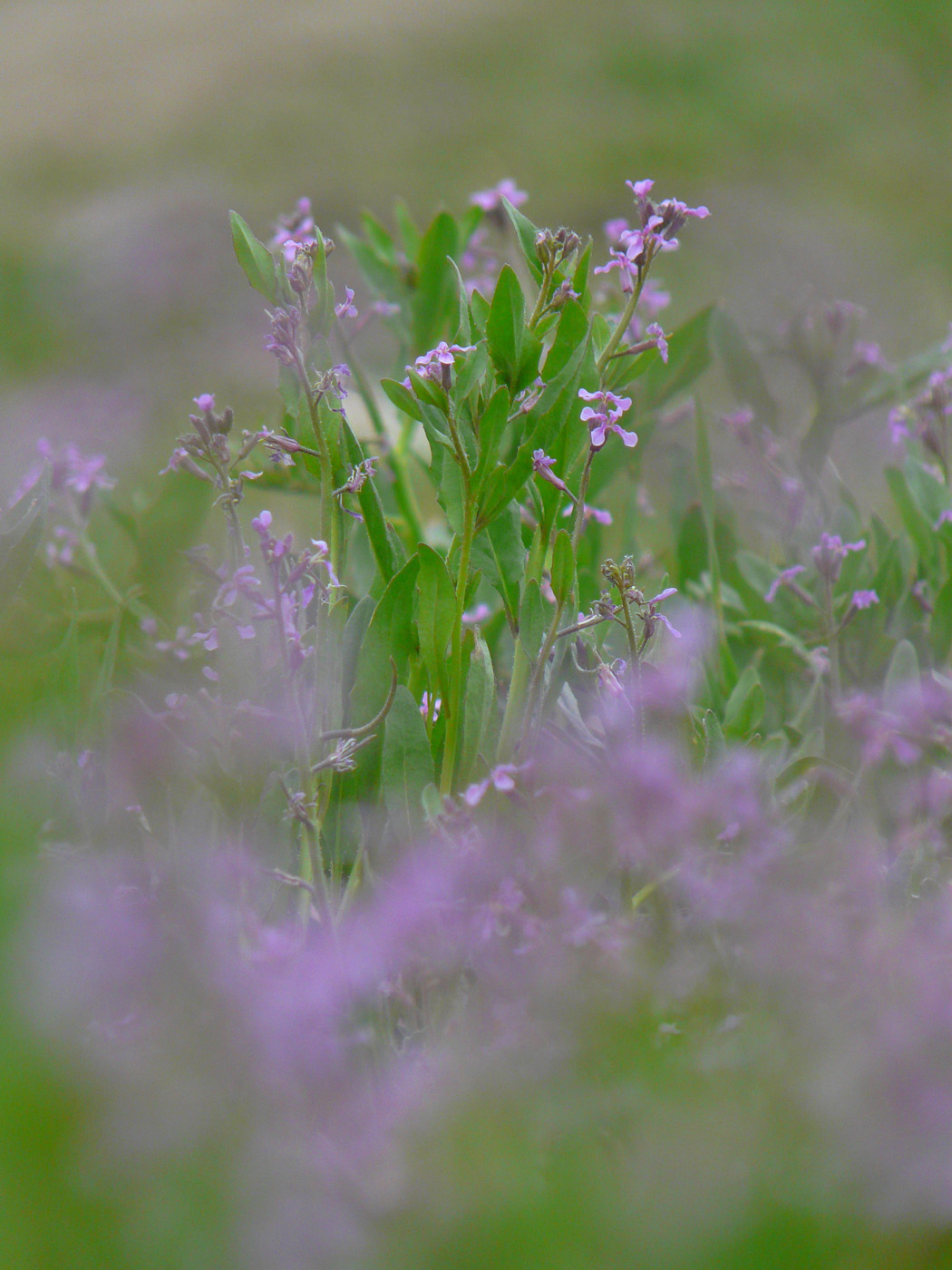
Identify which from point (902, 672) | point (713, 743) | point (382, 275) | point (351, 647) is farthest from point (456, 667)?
point (382, 275)

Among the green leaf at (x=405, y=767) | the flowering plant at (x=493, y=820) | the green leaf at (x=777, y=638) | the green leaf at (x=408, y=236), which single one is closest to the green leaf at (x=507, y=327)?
the flowering plant at (x=493, y=820)

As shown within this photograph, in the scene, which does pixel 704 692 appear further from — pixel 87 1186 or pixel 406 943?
pixel 87 1186

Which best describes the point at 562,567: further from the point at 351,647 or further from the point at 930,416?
the point at 930,416

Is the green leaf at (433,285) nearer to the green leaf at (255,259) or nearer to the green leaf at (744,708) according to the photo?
the green leaf at (255,259)

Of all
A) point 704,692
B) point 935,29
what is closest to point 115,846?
point 704,692

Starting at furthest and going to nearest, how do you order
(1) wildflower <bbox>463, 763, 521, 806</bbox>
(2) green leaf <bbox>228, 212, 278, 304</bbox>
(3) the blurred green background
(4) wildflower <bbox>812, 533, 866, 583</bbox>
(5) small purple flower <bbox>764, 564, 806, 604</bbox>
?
(3) the blurred green background
(5) small purple flower <bbox>764, 564, 806, 604</bbox>
(4) wildflower <bbox>812, 533, 866, 583</bbox>
(2) green leaf <bbox>228, 212, 278, 304</bbox>
(1) wildflower <bbox>463, 763, 521, 806</bbox>

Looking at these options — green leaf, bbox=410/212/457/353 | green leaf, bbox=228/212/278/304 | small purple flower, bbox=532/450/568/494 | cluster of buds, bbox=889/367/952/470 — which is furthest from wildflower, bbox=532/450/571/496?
cluster of buds, bbox=889/367/952/470

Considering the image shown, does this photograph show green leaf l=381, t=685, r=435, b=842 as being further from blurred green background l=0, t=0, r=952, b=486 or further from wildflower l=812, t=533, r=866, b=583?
blurred green background l=0, t=0, r=952, b=486
